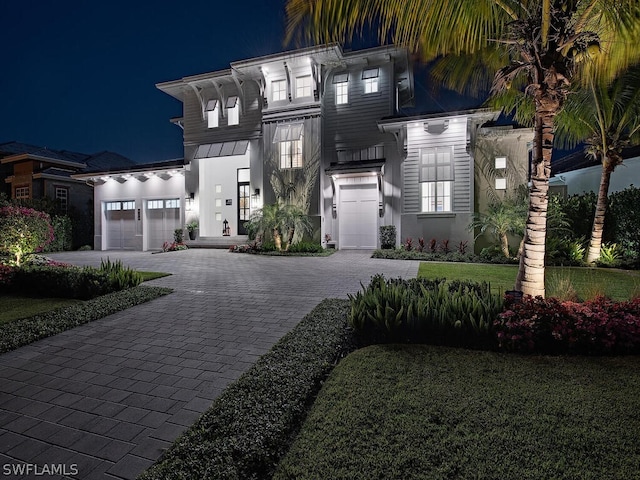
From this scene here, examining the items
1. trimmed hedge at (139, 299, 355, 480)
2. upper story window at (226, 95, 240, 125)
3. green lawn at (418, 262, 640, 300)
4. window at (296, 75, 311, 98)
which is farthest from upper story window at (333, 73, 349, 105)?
trimmed hedge at (139, 299, 355, 480)

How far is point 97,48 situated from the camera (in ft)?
278

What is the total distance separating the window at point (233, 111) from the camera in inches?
677

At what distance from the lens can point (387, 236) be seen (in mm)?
14016

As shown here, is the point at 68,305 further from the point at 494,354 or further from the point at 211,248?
the point at 211,248

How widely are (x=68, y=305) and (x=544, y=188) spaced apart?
8.34m

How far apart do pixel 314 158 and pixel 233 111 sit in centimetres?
574

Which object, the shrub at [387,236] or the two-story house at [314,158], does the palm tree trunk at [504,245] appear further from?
the shrub at [387,236]

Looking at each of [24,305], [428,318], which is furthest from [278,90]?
[428,318]

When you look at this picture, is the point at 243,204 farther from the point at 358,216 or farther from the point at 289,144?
the point at 358,216

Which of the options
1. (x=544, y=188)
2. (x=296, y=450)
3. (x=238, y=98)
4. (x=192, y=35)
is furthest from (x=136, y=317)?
(x=192, y=35)

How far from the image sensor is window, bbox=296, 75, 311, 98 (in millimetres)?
15500

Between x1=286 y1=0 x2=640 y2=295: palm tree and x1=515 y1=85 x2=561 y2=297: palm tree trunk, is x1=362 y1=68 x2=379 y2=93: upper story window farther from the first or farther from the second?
x1=515 y1=85 x2=561 y2=297: palm tree trunk

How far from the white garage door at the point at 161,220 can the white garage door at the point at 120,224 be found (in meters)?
1.11

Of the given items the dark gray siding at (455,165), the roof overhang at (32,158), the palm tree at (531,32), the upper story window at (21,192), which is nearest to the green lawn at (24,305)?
the palm tree at (531,32)
